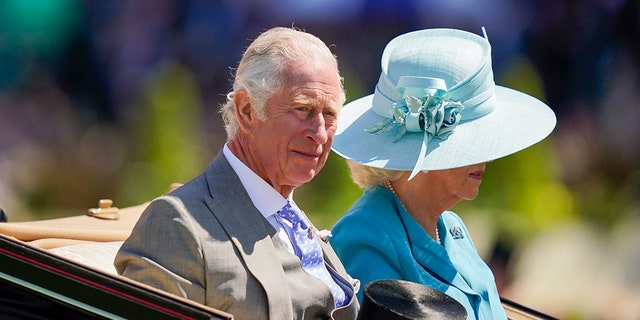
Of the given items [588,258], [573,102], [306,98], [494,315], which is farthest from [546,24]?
[306,98]

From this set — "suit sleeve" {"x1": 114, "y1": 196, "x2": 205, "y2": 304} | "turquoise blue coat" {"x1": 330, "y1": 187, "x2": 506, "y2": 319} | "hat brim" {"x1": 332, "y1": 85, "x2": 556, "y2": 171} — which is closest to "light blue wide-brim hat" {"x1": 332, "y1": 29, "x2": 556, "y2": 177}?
"hat brim" {"x1": 332, "y1": 85, "x2": 556, "y2": 171}

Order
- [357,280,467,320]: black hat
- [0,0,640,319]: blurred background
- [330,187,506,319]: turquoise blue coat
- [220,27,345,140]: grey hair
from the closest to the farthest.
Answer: [357,280,467,320]: black hat → [220,27,345,140]: grey hair → [330,187,506,319]: turquoise blue coat → [0,0,640,319]: blurred background

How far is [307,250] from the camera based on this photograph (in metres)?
2.30

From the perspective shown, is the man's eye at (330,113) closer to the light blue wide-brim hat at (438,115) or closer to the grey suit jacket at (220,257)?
the grey suit jacket at (220,257)

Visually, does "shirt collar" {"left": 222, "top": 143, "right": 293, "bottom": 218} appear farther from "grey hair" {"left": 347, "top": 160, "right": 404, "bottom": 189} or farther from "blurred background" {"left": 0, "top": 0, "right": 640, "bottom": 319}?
"blurred background" {"left": 0, "top": 0, "right": 640, "bottom": 319}

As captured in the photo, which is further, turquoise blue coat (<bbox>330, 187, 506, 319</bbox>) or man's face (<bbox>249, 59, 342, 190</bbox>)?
turquoise blue coat (<bbox>330, 187, 506, 319</bbox>)

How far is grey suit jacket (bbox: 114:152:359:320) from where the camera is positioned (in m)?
1.99

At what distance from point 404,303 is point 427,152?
0.82 meters

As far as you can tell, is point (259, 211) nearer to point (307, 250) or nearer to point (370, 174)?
point (307, 250)

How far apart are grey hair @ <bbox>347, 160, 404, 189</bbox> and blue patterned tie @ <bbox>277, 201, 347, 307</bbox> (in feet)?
1.69

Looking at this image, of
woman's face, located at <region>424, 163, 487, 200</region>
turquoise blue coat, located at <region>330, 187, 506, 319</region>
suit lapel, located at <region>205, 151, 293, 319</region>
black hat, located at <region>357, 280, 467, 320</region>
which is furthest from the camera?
woman's face, located at <region>424, 163, 487, 200</region>

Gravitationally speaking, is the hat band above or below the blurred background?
above

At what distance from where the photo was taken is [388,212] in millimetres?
2719

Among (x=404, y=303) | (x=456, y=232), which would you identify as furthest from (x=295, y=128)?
(x=456, y=232)
